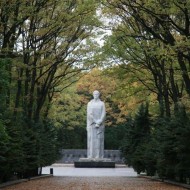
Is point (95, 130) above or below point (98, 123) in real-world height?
below

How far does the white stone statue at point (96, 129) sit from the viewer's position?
36094 mm

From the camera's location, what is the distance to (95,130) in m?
36.3

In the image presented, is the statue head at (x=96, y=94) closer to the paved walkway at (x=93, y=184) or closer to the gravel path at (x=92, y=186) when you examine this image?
the paved walkway at (x=93, y=184)

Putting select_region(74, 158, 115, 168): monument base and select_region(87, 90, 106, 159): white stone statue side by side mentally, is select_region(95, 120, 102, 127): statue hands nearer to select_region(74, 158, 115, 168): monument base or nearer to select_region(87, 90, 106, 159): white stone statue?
select_region(87, 90, 106, 159): white stone statue

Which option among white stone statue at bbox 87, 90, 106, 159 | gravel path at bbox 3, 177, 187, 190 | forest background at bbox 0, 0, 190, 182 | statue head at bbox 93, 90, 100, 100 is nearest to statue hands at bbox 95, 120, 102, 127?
white stone statue at bbox 87, 90, 106, 159

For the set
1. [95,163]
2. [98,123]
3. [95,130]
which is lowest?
[95,163]

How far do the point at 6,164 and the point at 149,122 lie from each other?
11.5 m

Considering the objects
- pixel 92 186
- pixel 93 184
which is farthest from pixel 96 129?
pixel 92 186

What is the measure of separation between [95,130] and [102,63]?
10.6m

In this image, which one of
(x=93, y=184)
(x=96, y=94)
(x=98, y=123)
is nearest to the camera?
(x=93, y=184)

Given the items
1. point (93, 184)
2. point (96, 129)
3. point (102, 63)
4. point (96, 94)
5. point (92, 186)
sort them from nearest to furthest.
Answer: point (92, 186) < point (93, 184) < point (102, 63) < point (96, 129) < point (96, 94)

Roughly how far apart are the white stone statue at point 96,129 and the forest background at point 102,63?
2.97 metres

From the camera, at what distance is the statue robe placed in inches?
1421

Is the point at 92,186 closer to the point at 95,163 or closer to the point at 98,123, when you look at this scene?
the point at 95,163
